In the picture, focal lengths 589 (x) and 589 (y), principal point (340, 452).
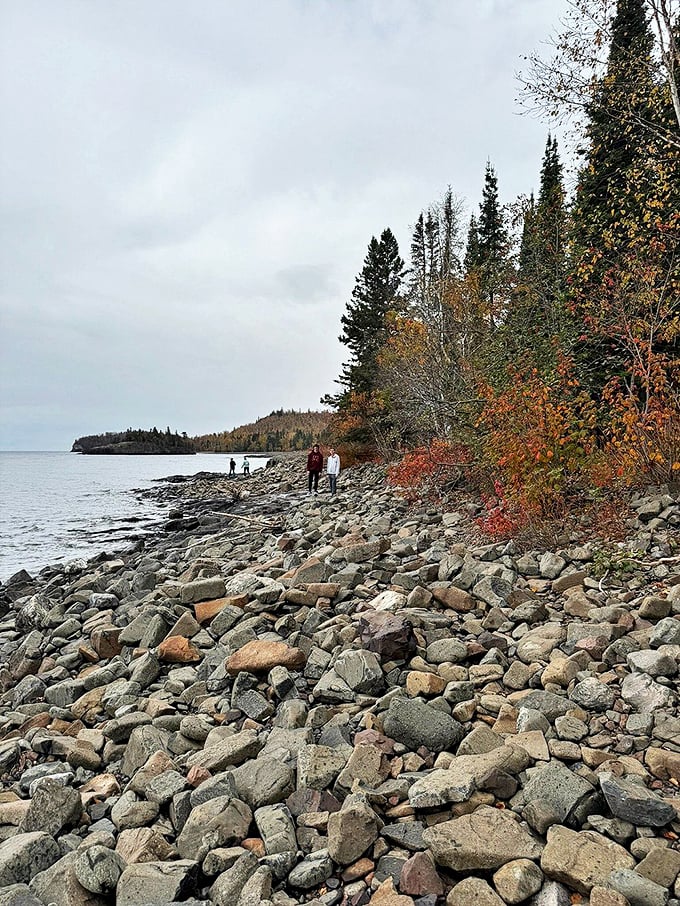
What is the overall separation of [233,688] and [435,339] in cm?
1504

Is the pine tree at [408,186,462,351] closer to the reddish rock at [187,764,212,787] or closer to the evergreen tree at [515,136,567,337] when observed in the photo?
the evergreen tree at [515,136,567,337]

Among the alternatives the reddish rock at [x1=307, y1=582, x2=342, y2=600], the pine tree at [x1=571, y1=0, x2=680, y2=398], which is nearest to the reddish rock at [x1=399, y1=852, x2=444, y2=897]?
the reddish rock at [x1=307, y1=582, x2=342, y2=600]

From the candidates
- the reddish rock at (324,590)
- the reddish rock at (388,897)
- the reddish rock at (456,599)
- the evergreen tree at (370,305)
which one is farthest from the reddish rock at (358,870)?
the evergreen tree at (370,305)

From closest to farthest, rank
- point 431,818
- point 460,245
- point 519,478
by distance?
point 431,818, point 519,478, point 460,245

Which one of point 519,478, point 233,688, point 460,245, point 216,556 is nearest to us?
point 233,688

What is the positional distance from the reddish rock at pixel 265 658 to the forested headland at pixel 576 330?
4004 mm

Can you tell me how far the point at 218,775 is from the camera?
3.79 m

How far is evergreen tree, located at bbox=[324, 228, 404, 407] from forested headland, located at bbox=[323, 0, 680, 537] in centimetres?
682

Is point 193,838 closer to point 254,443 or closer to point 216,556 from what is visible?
point 216,556

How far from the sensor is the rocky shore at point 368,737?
2906 mm

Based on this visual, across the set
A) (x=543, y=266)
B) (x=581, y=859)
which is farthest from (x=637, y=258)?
(x=581, y=859)

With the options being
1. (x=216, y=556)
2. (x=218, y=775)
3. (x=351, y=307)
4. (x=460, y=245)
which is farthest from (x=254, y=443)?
(x=218, y=775)

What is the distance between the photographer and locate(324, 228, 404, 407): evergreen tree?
3134cm

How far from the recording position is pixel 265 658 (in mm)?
5367
